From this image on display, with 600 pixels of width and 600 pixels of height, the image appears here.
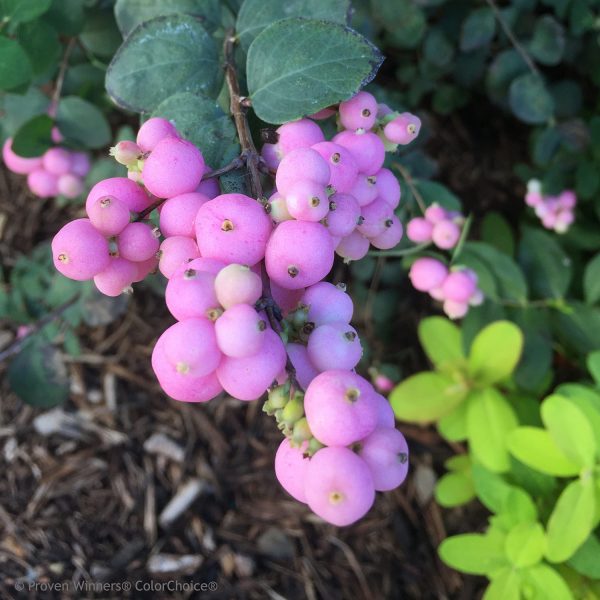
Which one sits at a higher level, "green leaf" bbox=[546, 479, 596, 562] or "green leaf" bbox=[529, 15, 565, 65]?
"green leaf" bbox=[529, 15, 565, 65]

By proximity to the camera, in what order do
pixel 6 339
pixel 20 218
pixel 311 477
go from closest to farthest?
pixel 311 477
pixel 6 339
pixel 20 218

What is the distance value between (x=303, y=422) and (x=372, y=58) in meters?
0.43

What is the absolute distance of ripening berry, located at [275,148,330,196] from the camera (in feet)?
1.87

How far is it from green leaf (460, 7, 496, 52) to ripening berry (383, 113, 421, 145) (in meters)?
0.77

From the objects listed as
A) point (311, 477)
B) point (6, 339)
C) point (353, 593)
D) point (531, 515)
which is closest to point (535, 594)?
point (531, 515)

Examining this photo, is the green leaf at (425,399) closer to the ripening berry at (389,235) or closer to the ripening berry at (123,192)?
the ripening berry at (389,235)

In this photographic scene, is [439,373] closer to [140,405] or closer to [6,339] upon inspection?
[140,405]

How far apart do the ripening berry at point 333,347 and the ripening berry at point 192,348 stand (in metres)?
0.08

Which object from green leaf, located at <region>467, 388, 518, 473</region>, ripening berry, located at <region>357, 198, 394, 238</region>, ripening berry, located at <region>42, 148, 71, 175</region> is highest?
ripening berry, located at <region>357, 198, 394, 238</region>

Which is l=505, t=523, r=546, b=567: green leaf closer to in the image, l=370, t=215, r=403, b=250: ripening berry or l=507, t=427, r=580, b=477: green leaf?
l=507, t=427, r=580, b=477: green leaf

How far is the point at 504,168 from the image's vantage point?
1.91 m

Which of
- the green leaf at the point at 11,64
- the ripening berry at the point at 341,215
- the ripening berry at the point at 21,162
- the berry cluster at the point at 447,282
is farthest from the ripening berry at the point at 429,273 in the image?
the ripening berry at the point at 21,162

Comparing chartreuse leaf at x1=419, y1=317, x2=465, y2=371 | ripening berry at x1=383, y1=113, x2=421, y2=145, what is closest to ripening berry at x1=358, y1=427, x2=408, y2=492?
ripening berry at x1=383, y1=113, x2=421, y2=145

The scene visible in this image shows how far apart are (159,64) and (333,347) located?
52cm
